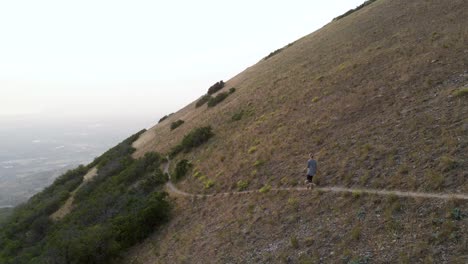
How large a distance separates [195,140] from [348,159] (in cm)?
1538

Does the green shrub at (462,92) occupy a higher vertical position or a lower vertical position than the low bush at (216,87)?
lower

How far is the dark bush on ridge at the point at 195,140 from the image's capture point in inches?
1145

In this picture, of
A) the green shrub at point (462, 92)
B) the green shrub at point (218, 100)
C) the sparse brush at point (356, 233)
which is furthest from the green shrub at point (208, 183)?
the green shrub at point (218, 100)

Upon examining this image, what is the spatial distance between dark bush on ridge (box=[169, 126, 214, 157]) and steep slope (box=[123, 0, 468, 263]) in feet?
2.67

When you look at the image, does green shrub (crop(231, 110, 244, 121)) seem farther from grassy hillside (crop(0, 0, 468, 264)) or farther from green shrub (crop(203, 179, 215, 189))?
green shrub (crop(203, 179, 215, 189))

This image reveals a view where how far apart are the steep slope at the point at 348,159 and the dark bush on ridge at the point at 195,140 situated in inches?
32.1

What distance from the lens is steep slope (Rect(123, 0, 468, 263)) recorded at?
442 inches

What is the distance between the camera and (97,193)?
29.7 metres

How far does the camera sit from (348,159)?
1639 cm

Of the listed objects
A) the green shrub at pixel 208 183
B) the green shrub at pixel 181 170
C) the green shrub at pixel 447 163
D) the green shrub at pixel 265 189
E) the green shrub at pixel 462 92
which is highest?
the green shrub at pixel 181 170

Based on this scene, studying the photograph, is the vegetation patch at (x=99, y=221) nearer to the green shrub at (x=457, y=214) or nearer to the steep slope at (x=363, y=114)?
the steep slope at (x=363, y=114)

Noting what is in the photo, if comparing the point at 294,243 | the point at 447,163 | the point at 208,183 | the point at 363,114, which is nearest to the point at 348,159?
the point at 447,163

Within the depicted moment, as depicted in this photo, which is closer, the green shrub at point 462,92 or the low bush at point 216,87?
the green shrub at point 462,92

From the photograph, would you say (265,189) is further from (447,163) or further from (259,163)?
(447,163)
